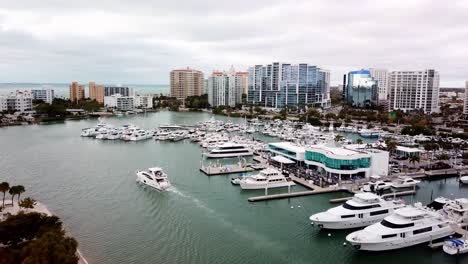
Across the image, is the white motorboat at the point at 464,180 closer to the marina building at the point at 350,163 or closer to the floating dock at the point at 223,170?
the marina building at the point at 350,163

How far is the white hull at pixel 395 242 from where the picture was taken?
32.7 feet

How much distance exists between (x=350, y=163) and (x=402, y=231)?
259 inches

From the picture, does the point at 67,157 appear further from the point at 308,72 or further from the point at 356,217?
the point at 308,72

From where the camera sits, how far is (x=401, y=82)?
177ft

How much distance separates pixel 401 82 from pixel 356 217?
1871 inches

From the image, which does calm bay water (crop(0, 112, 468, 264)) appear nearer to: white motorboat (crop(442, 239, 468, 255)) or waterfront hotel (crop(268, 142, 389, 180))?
white motorboat (crop(442, 239, 468, 255))

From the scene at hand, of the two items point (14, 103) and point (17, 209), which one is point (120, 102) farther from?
point (17, 209)

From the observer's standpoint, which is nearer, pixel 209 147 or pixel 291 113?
pixel 209 147

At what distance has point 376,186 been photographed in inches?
600

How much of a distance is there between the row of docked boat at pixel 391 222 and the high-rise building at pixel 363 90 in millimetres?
51562

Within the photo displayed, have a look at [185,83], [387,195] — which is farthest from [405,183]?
[185,83]

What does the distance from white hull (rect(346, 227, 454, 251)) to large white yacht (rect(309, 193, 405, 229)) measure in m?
1.17

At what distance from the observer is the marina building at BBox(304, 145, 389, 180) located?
16609 mm

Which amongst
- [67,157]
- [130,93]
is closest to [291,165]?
[67,157]
